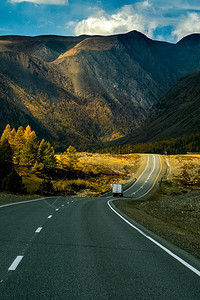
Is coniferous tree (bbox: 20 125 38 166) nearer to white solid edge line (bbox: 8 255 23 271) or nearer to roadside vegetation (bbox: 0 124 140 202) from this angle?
roadside vegetation (bbox: 0 124 140 202)

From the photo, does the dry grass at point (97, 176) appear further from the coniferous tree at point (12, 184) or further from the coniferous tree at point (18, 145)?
the coniferous tree at point (12, 184)

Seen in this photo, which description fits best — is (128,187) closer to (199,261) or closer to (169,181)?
(169,181)

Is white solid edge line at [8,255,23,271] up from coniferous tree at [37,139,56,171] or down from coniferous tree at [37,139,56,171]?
down

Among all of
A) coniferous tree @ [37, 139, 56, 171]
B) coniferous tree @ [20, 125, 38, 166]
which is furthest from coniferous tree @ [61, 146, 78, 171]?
coniferous tree @ [20, 125, 38, 166]

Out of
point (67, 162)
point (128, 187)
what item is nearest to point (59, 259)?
point (128, 187)

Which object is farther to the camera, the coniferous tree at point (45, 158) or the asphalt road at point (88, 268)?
the coniferous tree at point (45, 158)

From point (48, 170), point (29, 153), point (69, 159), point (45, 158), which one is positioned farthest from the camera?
point (69, 159)

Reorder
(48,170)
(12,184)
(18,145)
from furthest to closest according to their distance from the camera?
1. (48,170)
2. (18,145)
3. (12,184)

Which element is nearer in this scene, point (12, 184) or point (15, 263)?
point (15, 263)

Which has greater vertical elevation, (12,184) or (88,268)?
(88,268)

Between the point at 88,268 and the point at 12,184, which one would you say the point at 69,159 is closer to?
the point at 12,184

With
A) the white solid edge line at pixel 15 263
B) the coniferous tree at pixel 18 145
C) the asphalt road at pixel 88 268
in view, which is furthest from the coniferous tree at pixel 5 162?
the white solid edge line at pixel 15 263

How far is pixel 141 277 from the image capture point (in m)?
6.91

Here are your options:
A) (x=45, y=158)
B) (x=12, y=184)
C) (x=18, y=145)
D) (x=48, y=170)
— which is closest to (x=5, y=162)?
(x=12, y=184)
